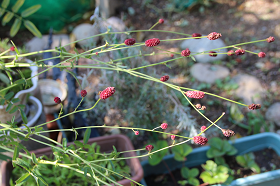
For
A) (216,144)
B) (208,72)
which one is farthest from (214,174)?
(208,72)

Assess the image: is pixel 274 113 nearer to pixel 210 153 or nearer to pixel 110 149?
pixel 210 153

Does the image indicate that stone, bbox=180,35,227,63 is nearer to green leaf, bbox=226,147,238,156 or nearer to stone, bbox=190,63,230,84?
stone, bbox=190,63,230,84

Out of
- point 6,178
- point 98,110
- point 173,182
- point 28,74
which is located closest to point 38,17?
point 28,74

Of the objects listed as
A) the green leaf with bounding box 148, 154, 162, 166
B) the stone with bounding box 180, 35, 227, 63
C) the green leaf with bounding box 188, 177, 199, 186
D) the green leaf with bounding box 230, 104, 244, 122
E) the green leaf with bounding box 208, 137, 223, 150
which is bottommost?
the green leaf with bounding box 188, 177, 199, 186

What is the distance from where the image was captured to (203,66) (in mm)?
2613

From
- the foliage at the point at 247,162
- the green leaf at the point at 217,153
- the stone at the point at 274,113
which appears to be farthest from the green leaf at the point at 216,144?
the stone at the point at 274,113

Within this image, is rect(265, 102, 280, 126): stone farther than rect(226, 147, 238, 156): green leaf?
Yes

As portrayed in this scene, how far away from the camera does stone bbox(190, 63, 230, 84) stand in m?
2.46

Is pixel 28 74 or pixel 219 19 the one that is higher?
pixel 219 19

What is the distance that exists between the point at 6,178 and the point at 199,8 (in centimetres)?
343

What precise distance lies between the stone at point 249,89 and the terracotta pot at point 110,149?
58.8 inches

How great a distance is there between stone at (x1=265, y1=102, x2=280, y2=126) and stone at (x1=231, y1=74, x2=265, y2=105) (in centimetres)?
13

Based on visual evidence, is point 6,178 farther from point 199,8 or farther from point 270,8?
point 270,8

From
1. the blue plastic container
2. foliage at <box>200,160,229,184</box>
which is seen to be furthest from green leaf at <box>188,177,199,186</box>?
the blue plastic container
